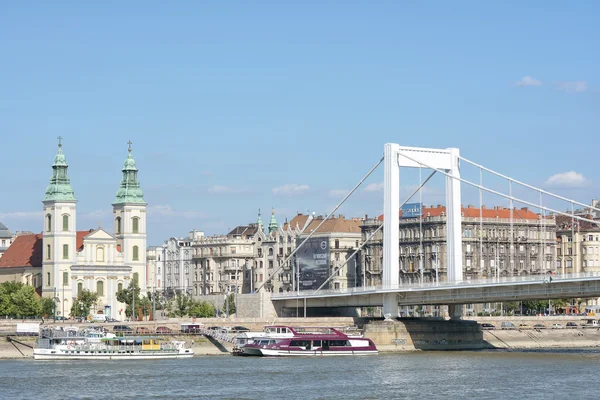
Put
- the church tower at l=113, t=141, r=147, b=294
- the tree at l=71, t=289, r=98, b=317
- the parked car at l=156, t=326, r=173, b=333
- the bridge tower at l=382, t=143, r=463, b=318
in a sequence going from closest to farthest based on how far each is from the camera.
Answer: the bridge tower at l=382, t=143, r=463, b=318
the parked car at l=156, t=326, r=173, b=333
the tree at l=71, t=289, r=98, b=317
the church tower at l=113, t=141, r=147, b=294

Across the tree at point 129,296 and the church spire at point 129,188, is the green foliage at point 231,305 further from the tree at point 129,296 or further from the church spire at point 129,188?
the church spire at point 129,188

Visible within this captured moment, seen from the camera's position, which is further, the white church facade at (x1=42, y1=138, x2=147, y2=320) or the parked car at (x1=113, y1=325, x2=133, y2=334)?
the white church facade at (x1=42, y1=138, x2=147, y2=320)

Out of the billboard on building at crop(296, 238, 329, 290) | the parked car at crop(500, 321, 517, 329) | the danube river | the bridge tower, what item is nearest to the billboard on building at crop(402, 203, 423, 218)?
the billboard on building at crop(296, 238, 329, 290)

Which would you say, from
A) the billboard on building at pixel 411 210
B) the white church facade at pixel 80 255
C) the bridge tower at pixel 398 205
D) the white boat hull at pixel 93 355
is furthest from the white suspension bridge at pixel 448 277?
the white church facade at pixel 80 255

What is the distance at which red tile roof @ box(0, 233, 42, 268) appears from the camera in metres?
158

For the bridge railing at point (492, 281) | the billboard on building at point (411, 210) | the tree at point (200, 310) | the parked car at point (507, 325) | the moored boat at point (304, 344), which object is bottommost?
the moored boat at point (304, 344)

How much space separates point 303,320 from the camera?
111 m

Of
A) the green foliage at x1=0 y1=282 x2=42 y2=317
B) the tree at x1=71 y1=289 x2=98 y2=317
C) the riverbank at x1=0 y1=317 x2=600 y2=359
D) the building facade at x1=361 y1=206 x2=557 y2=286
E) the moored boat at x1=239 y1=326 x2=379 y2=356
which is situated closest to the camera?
the moored boat at x1=239 y1=326 x2=379 y2=356

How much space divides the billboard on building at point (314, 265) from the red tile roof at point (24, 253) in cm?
2896

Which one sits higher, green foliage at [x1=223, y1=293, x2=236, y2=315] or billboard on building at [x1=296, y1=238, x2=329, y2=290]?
billboard on building at [x1=296, y1=238, x2=329, y2=290]

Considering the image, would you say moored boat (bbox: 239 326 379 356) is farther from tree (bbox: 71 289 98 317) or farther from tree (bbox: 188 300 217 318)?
tree (bbox: 71 289 98 317)

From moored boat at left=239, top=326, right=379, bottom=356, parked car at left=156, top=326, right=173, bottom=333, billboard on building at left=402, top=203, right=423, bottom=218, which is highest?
billboard on building at left=402, top=203, right=423, bottom=218

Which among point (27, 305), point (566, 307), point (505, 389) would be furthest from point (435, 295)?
point (566, 307)

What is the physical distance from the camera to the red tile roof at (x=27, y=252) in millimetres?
157500
